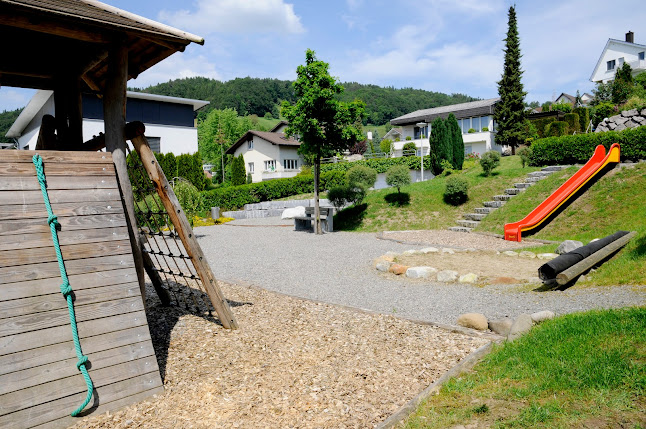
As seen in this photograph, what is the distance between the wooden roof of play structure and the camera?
384 cm

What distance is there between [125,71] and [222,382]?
132 inches


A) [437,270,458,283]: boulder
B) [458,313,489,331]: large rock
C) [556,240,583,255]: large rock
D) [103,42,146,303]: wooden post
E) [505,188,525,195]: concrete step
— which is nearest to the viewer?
[103,42,146,303]: wooden post

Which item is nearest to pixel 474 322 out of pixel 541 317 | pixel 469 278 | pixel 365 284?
pixel 541 317

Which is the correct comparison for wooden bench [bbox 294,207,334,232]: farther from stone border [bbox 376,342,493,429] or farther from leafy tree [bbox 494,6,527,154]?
leafy tree [bbox 494,6,527,154]

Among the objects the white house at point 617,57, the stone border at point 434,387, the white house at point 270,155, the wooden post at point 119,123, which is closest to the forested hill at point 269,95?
the white house at point 617,57

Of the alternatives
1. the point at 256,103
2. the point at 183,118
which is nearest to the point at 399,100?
the point at 256,103

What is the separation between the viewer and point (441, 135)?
1059 inches

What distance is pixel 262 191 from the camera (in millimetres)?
29062

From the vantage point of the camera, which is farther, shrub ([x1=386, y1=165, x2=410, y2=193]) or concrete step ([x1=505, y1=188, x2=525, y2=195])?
shrub ([x1=386, y1=165, x2=410, y2=193])

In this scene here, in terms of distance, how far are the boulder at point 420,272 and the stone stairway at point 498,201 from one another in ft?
23.4

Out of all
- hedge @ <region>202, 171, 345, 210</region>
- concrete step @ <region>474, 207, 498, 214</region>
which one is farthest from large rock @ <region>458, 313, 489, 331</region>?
hedge @ <region>202, 171, 345, 210</region>

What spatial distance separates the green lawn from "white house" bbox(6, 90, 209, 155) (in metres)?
28.6

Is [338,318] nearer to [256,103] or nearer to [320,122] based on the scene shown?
[320,122]

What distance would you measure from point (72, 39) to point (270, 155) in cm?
4091
